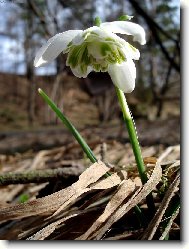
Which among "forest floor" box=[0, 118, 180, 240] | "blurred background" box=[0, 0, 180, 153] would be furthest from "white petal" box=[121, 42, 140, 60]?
"blurred background" box=[0, 0, 180, 153]

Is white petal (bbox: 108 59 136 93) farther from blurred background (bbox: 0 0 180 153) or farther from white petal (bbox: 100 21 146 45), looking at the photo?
blurred background (bbox: 0 0 180 153)

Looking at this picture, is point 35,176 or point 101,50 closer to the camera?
point 101,50

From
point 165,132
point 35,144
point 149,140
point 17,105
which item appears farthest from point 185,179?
point 17,105

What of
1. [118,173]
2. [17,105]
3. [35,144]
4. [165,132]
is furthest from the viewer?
[17,105]

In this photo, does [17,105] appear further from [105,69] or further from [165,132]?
[105,69]

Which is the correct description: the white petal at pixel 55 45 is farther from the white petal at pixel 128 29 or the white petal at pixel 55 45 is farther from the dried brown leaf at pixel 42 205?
the dried brown leaf at pixel 42 205

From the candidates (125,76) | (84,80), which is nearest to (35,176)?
(125,76)

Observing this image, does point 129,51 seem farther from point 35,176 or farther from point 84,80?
point 84,80
